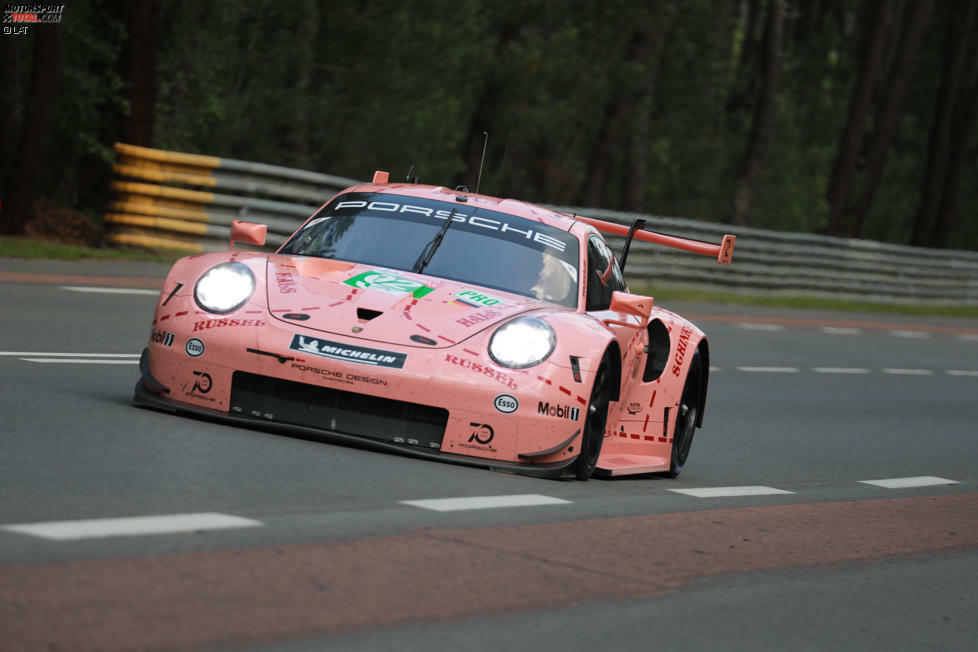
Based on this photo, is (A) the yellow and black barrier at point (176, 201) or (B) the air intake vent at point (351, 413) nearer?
(B) the air intake vent at point (351, 413)

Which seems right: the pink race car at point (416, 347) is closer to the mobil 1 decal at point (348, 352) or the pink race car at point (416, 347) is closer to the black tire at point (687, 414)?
the mobil 1 decal at point (348, 352)

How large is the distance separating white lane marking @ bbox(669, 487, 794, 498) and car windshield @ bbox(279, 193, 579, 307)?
1.19 metres

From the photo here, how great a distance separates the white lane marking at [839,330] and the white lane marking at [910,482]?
13.6 m

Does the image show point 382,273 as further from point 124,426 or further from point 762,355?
point 762,355

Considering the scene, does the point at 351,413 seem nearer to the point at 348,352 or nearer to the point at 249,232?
the point at 348,352

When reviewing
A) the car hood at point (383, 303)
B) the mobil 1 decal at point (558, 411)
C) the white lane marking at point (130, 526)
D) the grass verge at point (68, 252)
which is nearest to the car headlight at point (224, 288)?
the car hood at point (383, 303)

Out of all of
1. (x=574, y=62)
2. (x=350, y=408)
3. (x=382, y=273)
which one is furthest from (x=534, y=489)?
(x=574, y=62)

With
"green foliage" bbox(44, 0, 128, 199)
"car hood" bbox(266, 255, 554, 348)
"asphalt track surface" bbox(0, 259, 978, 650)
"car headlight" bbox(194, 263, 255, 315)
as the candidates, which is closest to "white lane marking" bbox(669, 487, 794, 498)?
"asphalt track surface" bbox(0, 259, 978, 650)

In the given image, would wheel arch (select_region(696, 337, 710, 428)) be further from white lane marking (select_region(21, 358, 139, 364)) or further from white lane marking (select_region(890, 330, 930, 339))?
white lane marking (select_region(890, 330, 930, 339))

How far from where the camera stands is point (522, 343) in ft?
25.0

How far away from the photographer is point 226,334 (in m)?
7.57

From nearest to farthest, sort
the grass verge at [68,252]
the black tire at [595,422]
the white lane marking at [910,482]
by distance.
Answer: the black tire at [595,422] → the white lane marking at [910,482] → the grass verge at [68,252]

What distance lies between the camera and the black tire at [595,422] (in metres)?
7.84

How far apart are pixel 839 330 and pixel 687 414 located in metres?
16.1
